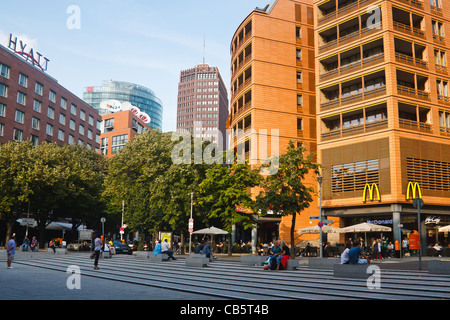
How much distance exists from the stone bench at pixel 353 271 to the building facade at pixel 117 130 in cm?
10138

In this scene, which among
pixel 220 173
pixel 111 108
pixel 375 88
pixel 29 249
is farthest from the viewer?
pixel 111 108

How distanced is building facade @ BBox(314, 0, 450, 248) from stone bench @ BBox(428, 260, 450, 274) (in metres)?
18.7

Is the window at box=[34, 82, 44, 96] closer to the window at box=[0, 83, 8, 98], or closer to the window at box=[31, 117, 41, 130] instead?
the window at box=[31, 117, 41, 130]

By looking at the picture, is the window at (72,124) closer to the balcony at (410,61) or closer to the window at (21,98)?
the window at (21,98)

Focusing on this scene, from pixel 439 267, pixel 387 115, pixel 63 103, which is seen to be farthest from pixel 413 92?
pixel 63 103

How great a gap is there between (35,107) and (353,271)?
6234cm

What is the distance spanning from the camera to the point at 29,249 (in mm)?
42500

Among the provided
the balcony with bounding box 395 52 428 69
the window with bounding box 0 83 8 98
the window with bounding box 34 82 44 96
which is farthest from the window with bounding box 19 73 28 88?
the balcony with bounding box 395 52 428 69

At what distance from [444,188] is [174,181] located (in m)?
24.4

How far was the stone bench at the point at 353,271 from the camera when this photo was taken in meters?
15.4

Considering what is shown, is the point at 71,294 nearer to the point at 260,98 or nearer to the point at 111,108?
the point at 260,98

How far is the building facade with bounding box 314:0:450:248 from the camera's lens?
3644 centimetres

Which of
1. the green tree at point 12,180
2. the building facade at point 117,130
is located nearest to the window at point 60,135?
the green tree at point 12,180
